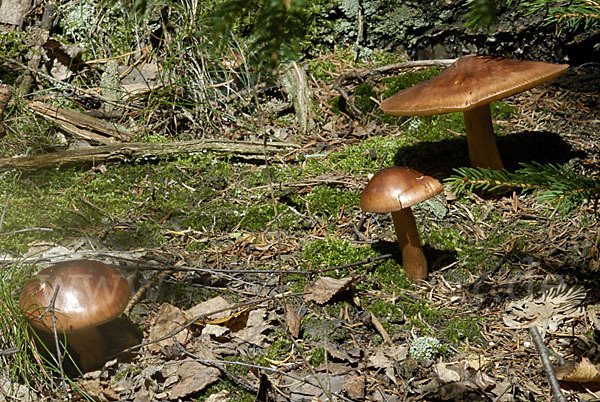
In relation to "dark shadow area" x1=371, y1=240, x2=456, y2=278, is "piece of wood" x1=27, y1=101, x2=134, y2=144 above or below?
above

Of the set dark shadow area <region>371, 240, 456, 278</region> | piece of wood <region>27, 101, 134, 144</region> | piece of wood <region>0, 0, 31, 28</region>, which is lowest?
dark shadow area <region>371, 240, 456, 278</region>

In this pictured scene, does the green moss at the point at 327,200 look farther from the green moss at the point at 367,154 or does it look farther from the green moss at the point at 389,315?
the green moss at the point at 389,315

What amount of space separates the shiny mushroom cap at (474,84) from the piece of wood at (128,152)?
1142 mm

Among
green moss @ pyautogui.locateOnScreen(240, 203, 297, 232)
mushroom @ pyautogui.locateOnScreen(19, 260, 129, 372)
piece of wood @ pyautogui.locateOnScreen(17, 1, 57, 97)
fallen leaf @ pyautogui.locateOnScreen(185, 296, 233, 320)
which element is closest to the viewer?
mushroom @ pyautogui.locateOnScreen(19, 260, 129, 372)

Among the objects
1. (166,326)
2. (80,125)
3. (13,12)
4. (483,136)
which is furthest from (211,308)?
(13,12)

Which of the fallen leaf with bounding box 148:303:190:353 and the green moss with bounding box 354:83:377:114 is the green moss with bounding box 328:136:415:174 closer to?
the green moss with bounding box 354:83:377:114

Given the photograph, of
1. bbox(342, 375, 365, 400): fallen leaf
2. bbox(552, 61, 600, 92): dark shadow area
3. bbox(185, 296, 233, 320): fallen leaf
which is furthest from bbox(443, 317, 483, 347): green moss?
bbox(552, 61, 600, 92): dark shadow area

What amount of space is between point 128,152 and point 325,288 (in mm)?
1997

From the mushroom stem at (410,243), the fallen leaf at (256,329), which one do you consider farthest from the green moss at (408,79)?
the fallen leaf at (256,329)

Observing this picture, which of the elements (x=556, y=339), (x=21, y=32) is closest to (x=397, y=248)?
(x=556, y=339)

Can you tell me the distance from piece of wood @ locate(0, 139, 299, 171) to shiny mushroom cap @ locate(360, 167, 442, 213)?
1.27m

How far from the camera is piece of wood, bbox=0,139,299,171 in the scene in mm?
3787

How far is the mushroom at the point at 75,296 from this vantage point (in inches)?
91.0

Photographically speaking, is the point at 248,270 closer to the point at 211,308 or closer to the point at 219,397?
the point at 211,308
